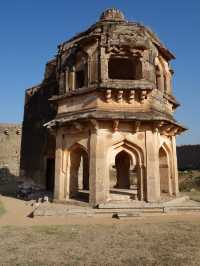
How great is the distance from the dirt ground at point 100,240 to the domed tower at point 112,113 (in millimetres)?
1932

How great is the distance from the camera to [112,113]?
10781 millimetres

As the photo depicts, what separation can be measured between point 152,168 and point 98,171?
7.47 ft

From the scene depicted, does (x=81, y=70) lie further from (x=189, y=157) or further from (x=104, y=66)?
(x=189, y=157)

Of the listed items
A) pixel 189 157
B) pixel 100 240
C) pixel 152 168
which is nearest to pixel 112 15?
pixel 152 168

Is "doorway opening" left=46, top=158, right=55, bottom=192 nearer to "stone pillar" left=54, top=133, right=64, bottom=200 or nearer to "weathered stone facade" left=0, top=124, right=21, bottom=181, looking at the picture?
"stone pillar" left=54, top=133, right=64, bottom=200

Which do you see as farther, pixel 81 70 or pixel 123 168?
pixel 123 168

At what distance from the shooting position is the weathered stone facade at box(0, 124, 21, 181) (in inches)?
1278

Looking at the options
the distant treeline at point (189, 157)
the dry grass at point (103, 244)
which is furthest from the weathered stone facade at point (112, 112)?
the distant treeline at point (189, 157)

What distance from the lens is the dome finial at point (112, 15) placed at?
499 inches

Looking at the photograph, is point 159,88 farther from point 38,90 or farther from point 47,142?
point 38,90

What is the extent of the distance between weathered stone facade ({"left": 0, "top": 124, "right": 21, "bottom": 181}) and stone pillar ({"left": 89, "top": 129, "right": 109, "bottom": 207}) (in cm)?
2417

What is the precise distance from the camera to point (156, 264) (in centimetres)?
477

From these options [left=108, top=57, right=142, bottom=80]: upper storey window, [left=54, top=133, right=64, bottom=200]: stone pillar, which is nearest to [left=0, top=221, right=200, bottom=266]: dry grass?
[left=54, top=133, right=64, bottom=200]: stone pillar

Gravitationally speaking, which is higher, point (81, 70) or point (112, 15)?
point (112, 15)
